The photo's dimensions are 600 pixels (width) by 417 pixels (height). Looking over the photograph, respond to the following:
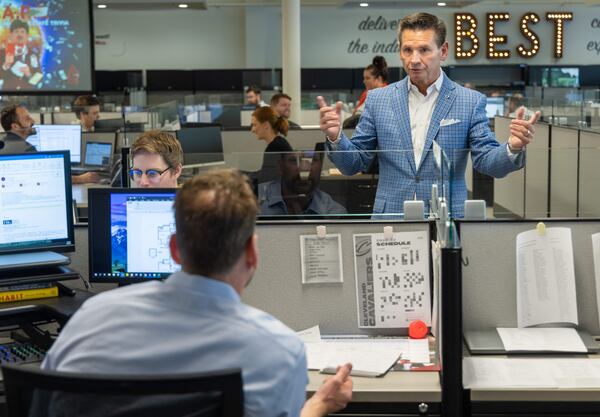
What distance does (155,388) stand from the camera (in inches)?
53.5

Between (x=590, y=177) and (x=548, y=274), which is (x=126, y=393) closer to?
(x=548, y=274)

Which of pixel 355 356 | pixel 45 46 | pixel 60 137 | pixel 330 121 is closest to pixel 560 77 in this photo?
pixel 60 137

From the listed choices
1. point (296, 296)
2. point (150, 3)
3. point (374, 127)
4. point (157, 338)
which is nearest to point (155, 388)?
point (157, 338)

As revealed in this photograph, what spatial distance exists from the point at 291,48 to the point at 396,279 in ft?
34.5

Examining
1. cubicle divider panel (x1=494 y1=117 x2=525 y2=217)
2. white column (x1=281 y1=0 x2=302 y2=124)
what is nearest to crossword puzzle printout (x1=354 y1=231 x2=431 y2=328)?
cubicle divider panel (x1=494 y1=117 x2=525 y2=217)

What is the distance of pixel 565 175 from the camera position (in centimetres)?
616

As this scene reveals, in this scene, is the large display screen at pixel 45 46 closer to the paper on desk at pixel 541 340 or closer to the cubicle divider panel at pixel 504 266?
the cubicle divider panel at pixel 504 266

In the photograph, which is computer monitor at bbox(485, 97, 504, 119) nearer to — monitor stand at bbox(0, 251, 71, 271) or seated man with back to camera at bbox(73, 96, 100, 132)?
seated man with back to camera at bbox(73, 96, 100, 132)

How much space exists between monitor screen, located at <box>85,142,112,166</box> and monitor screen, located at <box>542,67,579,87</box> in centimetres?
1255

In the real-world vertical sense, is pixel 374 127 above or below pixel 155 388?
above

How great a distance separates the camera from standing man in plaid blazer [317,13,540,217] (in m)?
3.01

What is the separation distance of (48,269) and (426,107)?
1.31m

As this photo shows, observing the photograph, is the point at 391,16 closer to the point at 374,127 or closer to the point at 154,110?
the point at 154,110

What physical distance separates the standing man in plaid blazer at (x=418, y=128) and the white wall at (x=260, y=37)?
1578cm
